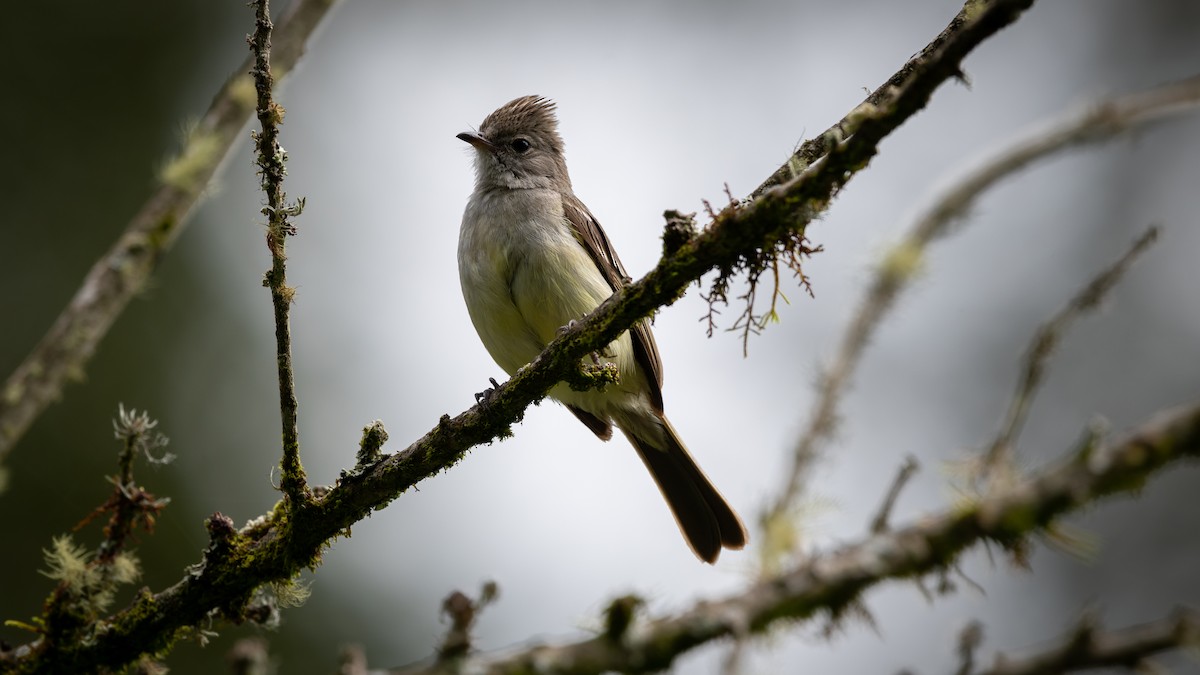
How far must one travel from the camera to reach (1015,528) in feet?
5.48

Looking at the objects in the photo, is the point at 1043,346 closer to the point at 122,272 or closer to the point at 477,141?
the point at 122,272

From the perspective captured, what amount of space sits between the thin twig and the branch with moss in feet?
2.64

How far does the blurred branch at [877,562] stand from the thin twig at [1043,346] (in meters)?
0.17

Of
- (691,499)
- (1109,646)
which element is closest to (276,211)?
(1109,646)

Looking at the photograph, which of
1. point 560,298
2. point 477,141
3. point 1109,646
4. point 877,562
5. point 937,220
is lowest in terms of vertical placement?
point 1109,646

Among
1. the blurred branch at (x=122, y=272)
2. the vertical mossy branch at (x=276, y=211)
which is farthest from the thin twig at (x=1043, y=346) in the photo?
the vertical mossy branch at (x=276, y=211)

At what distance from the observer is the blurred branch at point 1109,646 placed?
1.46 meters

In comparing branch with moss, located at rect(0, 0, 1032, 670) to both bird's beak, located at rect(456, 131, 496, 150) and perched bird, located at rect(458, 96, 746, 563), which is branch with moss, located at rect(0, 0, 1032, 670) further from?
bird's beak, located at rect(456, 131, 496, 150)

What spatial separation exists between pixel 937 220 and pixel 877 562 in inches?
54.6

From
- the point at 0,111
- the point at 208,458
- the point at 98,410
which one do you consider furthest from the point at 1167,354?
the point at 0,111

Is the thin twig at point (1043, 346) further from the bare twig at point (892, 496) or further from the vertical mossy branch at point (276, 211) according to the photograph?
the vertical mossy branch at point (276, 211)

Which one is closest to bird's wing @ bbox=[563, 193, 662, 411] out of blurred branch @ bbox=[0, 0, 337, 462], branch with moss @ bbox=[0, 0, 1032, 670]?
branch with moss @ bbox=[0, 0, 1032, 670]

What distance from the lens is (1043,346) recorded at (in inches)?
83.3

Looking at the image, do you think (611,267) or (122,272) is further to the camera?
(611,267)
